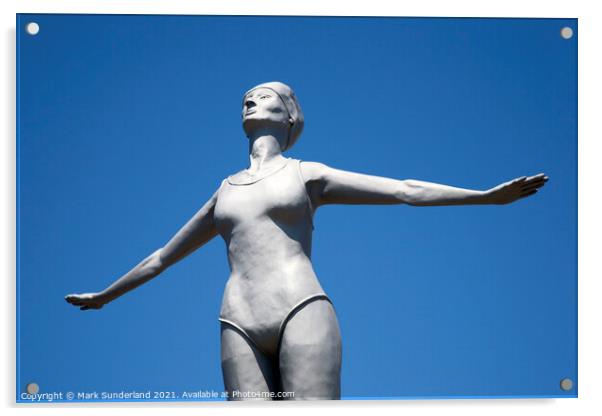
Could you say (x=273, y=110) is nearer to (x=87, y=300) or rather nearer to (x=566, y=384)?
A: (x=87, y=300)

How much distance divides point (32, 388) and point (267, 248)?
2013mm

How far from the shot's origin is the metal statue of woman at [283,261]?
37.6ft

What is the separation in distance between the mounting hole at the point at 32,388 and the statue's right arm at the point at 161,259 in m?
1.34


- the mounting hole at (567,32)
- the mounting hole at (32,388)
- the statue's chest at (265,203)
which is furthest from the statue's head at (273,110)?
the mounting hole at (32,388)

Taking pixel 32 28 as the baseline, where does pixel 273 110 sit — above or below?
below

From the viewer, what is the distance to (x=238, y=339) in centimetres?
1171

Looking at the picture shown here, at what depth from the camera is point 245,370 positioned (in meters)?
11.7

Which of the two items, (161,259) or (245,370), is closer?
(245,370)

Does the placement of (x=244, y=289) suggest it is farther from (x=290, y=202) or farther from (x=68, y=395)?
(x=68, y=395)

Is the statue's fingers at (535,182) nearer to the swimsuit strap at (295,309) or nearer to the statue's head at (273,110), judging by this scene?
the swimsuit strap at (295,309)

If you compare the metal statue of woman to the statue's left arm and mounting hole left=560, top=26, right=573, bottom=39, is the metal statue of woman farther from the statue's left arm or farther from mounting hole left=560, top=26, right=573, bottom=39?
mounting hole left=560, top=26, right=573, bottom=39

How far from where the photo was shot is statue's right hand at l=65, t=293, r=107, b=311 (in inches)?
504

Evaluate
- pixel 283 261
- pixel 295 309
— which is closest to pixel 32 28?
pixel 283 261

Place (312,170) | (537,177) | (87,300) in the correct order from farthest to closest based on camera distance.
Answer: (87,300)
(312,170)
(537,177)
